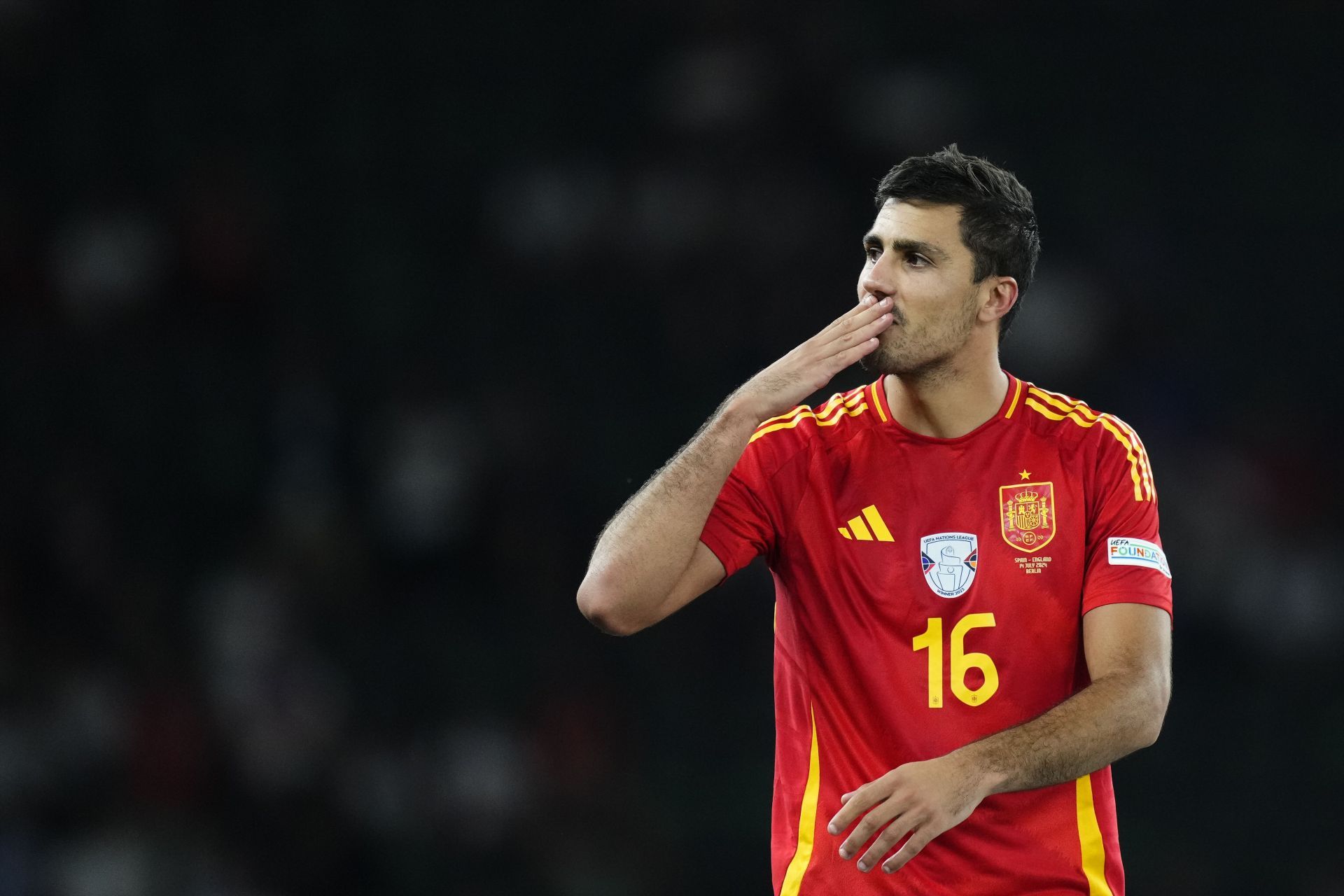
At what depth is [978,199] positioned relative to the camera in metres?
4.04

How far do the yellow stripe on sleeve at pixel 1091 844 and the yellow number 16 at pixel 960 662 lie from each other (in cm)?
31

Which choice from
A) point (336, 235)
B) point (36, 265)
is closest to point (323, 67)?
point (336, 235)

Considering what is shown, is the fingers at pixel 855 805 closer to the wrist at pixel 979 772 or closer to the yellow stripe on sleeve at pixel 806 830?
the wrist at pixel 979 772

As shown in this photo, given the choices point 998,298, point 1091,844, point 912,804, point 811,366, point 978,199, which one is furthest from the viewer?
point 998,298

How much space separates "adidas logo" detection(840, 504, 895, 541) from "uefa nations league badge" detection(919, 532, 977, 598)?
10cm

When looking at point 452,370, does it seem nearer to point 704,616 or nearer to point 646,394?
point 646,394

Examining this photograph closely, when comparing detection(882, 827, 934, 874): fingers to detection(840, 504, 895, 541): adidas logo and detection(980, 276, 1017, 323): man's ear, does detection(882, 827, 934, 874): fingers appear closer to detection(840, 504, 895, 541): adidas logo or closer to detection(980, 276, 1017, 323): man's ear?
detection(840, 504, 895, 541): adidas logo

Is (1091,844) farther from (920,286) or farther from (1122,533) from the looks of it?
(920,286)

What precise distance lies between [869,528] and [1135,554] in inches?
25.3

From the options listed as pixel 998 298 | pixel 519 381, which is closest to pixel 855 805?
pixel 998 298

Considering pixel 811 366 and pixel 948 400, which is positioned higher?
pixel 811 366

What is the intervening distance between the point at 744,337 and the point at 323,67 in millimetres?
3781

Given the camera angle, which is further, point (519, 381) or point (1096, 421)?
point (519, 381)

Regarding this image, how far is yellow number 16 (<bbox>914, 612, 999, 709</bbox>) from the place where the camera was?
374 centimetres
